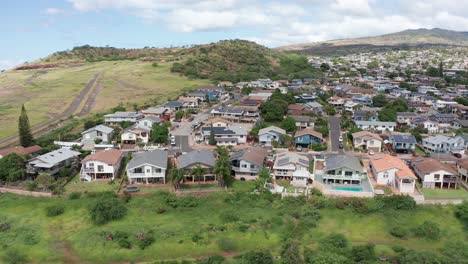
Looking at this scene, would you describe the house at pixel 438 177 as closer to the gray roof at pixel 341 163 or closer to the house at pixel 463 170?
the house at pixel 463 170

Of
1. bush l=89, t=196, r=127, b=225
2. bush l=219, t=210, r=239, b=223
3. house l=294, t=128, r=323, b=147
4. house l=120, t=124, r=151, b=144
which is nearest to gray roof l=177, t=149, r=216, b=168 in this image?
bush l=219, t=210, r=239, b=223

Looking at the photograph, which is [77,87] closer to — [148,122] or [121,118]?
[121,118]

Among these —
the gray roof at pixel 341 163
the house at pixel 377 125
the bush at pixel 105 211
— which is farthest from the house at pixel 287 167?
the house at pixel 377 125

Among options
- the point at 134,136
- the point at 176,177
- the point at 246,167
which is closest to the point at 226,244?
the point at 176,177

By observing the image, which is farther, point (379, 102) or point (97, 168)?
point (379, 102)

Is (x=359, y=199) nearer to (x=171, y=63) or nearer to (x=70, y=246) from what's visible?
(x=70, y=246)

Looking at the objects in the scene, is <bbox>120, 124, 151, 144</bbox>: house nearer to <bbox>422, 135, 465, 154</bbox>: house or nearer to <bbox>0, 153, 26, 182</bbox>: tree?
<bbox>0, 153, 26, 182</bbox>: tree

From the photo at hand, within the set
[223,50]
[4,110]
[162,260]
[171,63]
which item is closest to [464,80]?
[223,50]
